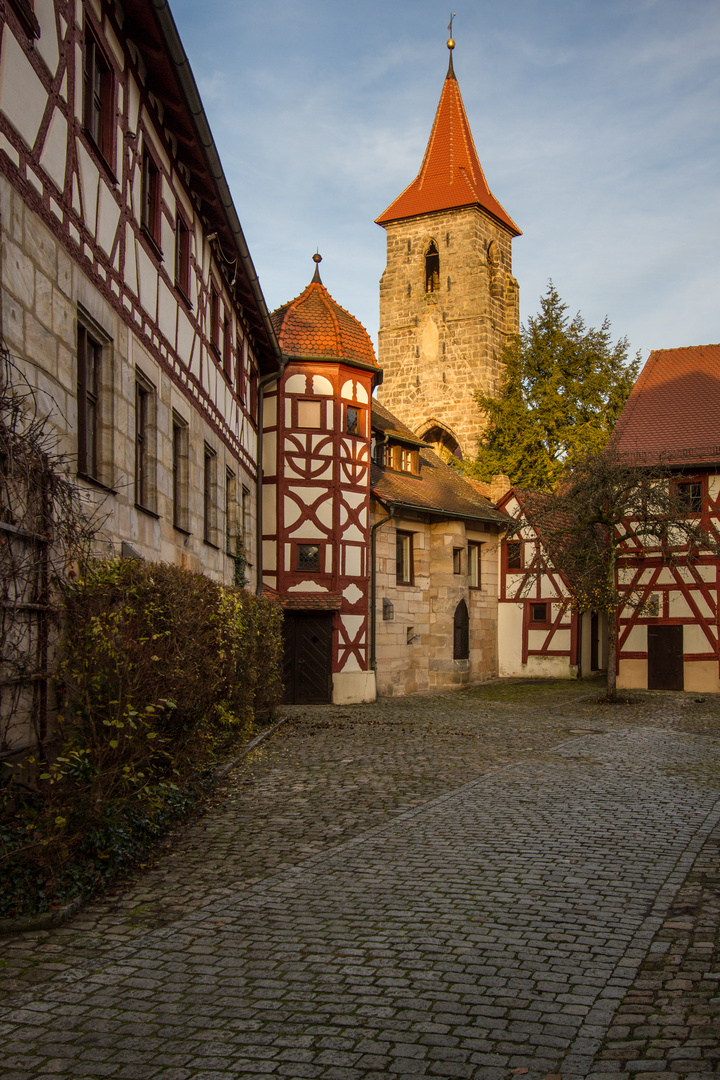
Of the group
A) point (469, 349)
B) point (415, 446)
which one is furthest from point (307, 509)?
point (469, 349)

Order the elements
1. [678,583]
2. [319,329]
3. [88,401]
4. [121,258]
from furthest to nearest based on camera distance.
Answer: [678,583] < [319,329] < [121,258] < [88,401]

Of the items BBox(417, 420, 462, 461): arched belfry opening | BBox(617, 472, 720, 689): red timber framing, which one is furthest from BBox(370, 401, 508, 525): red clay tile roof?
BBox(417, 420, 462, 461): arched belfry opening

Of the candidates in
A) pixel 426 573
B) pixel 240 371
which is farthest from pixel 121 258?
pixel 426 573

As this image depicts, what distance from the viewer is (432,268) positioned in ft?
157

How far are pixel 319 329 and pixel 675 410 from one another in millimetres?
10300

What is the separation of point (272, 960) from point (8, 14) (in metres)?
5.99

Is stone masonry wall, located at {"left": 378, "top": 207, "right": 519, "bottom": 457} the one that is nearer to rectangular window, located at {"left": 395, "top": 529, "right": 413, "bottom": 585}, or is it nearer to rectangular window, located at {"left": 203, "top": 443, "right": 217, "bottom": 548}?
rectangular window, located at {"left": 395, "top": 529, "right": 413, "bottom": 585}

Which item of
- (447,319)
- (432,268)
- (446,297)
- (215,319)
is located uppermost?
(432,268)

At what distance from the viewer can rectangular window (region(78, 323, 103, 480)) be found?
8.66 metres

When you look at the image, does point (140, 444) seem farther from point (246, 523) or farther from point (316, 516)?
point (316, 516)

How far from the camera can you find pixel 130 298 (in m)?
10.1

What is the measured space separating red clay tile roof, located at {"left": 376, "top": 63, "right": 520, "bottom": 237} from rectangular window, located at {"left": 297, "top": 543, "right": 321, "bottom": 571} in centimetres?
2778

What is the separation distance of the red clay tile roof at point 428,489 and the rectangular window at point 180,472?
39.3ft

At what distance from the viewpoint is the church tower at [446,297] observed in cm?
4462
